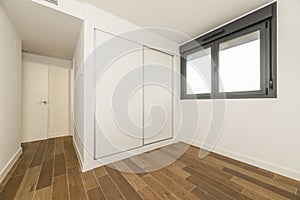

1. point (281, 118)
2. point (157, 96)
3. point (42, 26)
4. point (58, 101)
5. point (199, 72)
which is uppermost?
point (42, 26)

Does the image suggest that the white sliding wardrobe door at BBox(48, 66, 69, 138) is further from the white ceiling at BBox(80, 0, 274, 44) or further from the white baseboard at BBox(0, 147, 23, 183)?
the white ceiling at BBox(80, 0, 274, 44)

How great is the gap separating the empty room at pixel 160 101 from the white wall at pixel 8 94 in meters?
0.01

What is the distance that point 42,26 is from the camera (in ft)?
6.63

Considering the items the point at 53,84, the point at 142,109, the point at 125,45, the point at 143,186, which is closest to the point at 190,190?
the point at 143,186

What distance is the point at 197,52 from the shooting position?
2.85 meters

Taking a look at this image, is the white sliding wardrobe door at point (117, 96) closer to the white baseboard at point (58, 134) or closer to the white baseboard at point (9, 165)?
the white baseboard at point (9, 165)

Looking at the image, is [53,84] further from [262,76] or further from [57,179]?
[262,76]

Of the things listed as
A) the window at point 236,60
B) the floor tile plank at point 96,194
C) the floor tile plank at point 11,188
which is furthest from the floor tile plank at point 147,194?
the window at point 236,60

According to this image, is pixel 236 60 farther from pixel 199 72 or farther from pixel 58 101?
pixel 58 101

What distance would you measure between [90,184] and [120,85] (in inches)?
52.7

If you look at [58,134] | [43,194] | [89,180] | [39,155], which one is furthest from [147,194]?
[58,134]

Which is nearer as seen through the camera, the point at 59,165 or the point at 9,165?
the point at 9,165

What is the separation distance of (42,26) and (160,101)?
7.37ft

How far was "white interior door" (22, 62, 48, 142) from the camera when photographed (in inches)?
121
